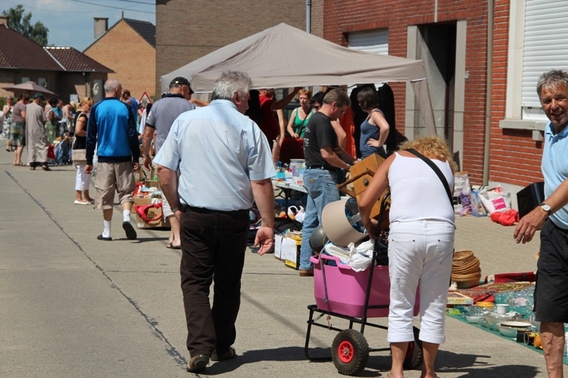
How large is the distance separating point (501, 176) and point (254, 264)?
6595mm

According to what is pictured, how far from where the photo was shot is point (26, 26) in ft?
465

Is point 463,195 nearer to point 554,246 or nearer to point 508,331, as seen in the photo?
point 508,331

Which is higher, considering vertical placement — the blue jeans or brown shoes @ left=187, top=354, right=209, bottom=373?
the blue jeans

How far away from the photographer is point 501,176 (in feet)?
53.6

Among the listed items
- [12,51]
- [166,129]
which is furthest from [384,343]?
[12,51]

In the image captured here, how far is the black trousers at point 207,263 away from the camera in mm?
6297

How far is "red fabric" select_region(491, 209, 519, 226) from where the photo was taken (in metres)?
14.5

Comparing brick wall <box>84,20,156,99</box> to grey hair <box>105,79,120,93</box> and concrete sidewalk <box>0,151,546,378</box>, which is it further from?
grey hair <box>105,79,120,93</box>

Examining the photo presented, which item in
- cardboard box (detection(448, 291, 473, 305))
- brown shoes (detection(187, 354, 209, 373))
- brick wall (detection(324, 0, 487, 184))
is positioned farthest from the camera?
brick wall (detection(324, 0, 487, 184))

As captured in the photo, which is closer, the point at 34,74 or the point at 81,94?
the point at 34,74

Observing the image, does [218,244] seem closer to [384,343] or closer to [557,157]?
[384,343]

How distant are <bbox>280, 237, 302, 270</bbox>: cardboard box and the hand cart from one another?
13.4 feet

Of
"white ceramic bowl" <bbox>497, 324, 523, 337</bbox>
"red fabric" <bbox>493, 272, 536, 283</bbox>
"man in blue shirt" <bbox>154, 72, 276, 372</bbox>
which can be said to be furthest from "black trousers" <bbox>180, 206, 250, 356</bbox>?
"red fabric" <bbox>493, 272, 536, 283</bbox>

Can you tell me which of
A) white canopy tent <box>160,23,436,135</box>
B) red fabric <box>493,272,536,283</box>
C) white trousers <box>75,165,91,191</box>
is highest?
white canopy tent <box>160,23,436,135</box>
